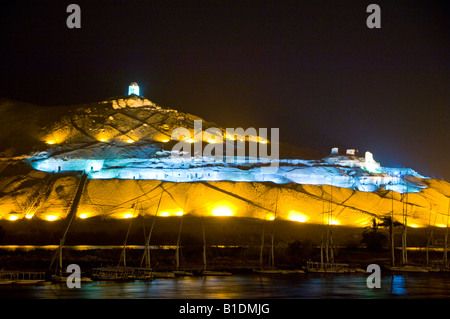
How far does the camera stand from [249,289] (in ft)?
147

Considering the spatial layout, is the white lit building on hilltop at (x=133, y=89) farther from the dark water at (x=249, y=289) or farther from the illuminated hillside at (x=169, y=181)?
the dark water at (x=249, y=289)

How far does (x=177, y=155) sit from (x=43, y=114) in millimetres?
43815

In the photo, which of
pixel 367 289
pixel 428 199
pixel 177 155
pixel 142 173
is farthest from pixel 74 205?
pixel 428 199

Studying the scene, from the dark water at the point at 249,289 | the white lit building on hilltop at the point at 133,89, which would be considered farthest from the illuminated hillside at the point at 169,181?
the dark water at the point at 249,289

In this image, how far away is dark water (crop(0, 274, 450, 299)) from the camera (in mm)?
41094

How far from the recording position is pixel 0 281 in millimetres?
47625

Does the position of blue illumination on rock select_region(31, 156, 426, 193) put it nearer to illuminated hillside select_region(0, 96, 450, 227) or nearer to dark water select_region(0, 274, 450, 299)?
illuminated hillside select_region(0, 96, 450, 227)

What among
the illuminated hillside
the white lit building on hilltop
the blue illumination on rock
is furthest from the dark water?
the white lit building on hilltop

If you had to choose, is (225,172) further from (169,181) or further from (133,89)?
(133,89)

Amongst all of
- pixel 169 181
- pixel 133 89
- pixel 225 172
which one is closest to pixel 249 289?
pixel 169 181

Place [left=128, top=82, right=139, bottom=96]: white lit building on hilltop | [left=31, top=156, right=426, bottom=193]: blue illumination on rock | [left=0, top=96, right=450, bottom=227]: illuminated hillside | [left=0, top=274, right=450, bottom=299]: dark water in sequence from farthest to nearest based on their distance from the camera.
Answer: [left=128, top=82, right=139, bottom=96]: white lit building on hilltop < [left=31, top=156, right=426, bottom=193]: blue illumination on rock < [left=0, top=96, right=450, bottom=227]: illuminated hillside < [left=0, top=274, right=450, bottom=299]: dark water

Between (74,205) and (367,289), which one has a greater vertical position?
(74,205)
